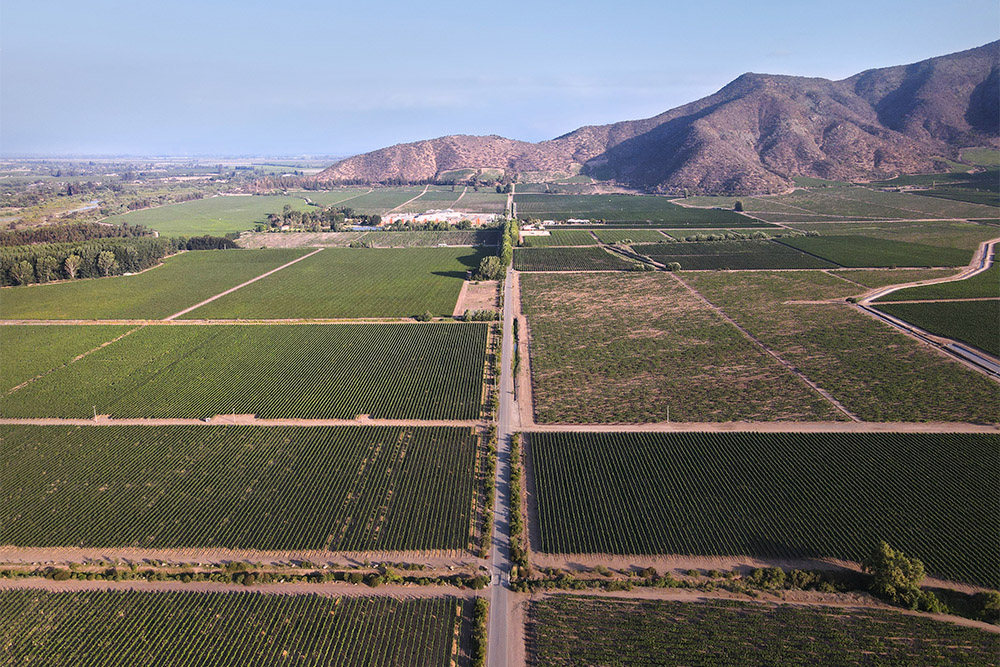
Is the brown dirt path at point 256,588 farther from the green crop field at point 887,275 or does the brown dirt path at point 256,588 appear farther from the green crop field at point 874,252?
the green crop field at point 874,252

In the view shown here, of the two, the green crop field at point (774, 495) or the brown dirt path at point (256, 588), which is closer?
the brown dirt path at point (256, 588)

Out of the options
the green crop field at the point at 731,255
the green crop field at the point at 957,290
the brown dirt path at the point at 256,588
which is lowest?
the brown dirt path at the point at 256,588

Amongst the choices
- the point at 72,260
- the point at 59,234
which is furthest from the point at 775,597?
the point at 59,234

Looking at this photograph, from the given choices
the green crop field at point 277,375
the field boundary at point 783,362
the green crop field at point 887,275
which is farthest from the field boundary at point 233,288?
the green crop field at point 887,275

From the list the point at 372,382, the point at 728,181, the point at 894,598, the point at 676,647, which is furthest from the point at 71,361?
the point at 728,181

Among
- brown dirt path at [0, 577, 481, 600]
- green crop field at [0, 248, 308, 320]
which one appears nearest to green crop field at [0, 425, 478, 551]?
brown dirt path at [0, 577, 481, 600]

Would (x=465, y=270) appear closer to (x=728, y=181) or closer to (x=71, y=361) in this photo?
(x=71, y=361)
